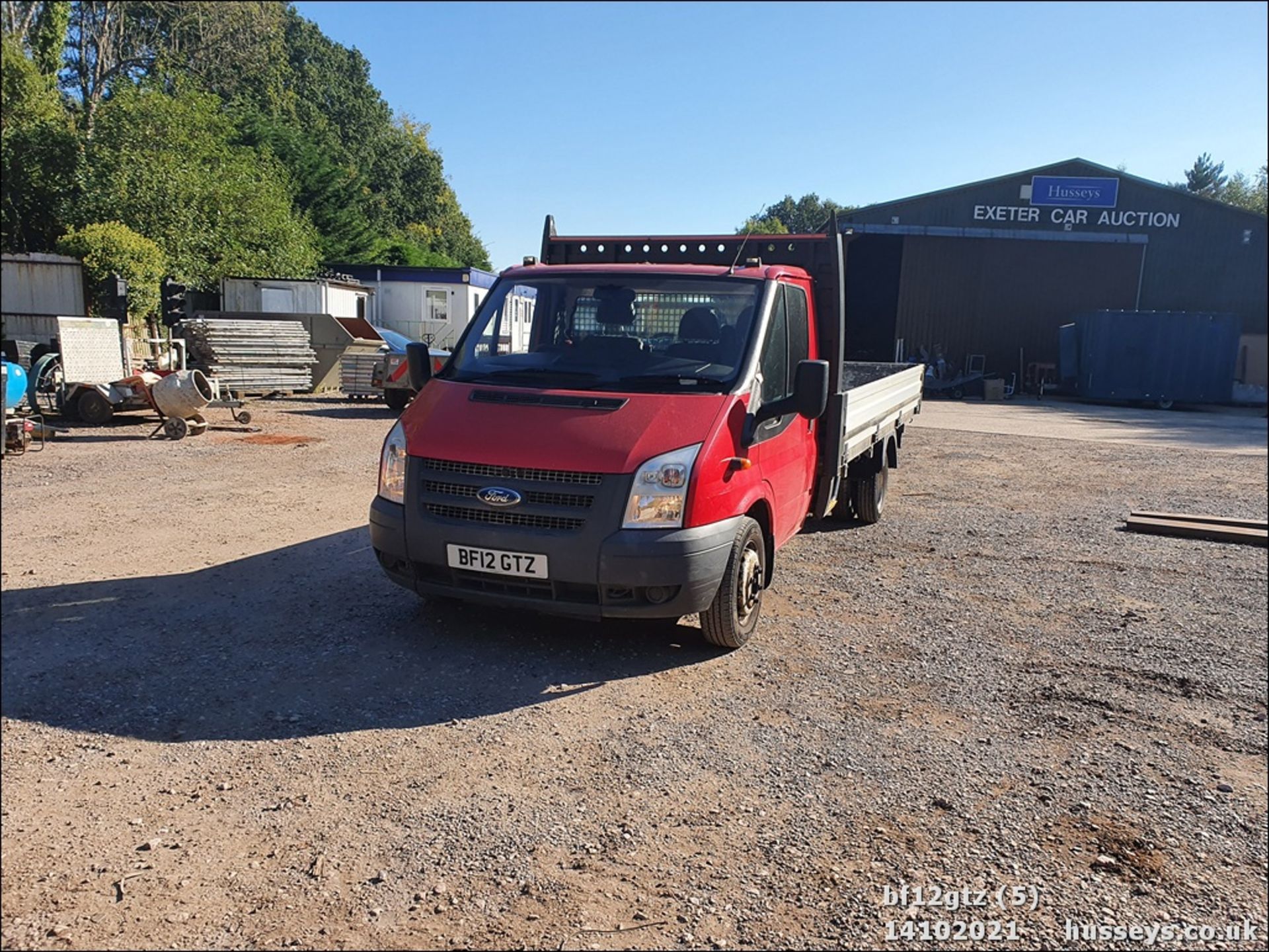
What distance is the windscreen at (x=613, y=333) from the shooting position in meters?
4.55

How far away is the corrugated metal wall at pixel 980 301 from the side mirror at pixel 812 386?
24198mm

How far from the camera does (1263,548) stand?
23.3ft

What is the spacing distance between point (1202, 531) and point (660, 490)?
5897 millimetres

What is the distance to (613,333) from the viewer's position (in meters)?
5.00

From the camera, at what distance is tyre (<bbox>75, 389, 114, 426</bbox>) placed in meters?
11.1

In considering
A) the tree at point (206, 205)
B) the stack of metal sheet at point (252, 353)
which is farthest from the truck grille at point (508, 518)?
the tree at point (206, 205)

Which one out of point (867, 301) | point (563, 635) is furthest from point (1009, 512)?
point (867, 301)

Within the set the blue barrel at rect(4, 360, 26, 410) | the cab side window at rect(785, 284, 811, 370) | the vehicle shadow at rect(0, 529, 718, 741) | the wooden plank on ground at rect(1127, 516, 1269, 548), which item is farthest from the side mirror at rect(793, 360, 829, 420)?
the wooden plank on ground at rect(1127, 516, 1269, 548)

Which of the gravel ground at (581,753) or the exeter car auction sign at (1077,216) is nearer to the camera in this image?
the gravel ground at (581,753)

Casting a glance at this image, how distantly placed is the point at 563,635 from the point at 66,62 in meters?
3.87

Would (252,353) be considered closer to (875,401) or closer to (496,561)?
(875,401)

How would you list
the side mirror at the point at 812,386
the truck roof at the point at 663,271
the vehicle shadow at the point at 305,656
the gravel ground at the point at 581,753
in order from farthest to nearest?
the truck roof at the point at 663,271 → the side mirror at the point at 812,386 → the vehicle shadow at the point at 305,656 → the gravel ground at the point at 581,753

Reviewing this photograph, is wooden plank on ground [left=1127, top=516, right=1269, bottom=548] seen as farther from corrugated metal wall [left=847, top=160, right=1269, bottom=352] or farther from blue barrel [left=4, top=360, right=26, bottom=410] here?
blue barrel [left=4, top=360, right=26, bottom=410]

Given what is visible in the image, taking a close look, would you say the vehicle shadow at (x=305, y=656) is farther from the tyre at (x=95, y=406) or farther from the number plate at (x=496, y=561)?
the tyre at (x=95, y=406)
